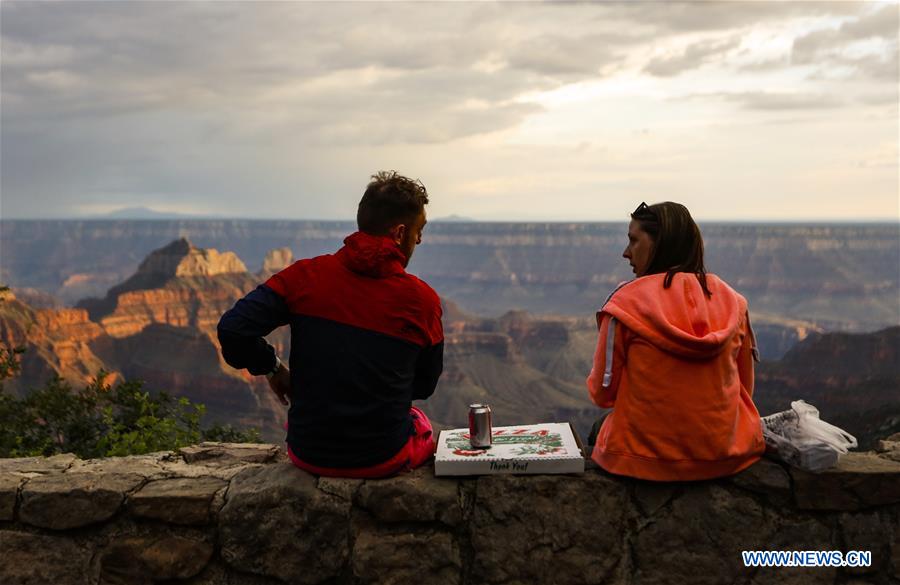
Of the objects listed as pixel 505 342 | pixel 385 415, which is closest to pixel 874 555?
pixel 385 415

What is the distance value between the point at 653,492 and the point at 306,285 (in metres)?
2.06

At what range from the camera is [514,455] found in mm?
4348

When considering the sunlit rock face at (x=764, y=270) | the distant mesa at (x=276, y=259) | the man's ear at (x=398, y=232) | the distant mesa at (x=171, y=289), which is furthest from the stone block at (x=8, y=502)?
the sunlit rock face at (x=764, y=270)

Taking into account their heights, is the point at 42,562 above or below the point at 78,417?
above

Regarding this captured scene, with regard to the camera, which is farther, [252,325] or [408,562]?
[408,562]

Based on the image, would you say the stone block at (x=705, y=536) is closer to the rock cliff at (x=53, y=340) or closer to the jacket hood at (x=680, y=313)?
the jacket hood at (x=680, y=313)

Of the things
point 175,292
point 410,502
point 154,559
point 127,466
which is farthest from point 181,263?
point 410,502

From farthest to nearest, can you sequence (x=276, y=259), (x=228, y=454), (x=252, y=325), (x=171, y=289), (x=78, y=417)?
(x=276, y=259) < (x=171, y=289) < (x=78, y=417) < (x=228, y=454) < (x=252, y=325)

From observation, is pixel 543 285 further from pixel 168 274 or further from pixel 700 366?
pixel 700 366

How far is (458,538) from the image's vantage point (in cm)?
425

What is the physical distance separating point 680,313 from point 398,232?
1487 millimetres

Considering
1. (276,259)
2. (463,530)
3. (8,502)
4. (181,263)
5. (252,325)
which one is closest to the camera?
(252,325)

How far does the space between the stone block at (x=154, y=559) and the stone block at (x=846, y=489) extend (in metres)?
3.08

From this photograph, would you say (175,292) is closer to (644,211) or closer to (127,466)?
(127,466)
